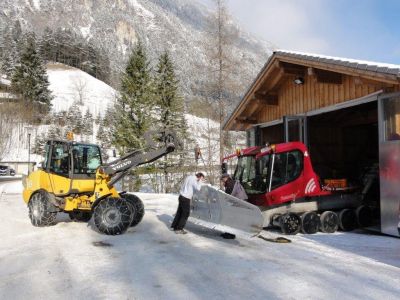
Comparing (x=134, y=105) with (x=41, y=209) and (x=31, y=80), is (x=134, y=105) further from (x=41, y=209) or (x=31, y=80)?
(x=31, y=80)

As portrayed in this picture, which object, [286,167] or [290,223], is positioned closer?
[290,223]

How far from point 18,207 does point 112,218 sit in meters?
8.44

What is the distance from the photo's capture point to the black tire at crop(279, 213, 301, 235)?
1039 cm

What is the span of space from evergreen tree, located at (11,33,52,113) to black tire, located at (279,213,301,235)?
53.7 metres

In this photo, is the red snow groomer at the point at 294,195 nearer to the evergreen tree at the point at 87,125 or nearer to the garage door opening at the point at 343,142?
the garage door opening at the point at 343,142

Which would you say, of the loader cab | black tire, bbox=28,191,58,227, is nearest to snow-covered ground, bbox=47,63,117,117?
the loader cab

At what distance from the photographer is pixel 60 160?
11.2 meters

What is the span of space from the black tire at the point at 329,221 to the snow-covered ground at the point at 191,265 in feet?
1.35

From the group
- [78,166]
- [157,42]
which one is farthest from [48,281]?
[157,42]

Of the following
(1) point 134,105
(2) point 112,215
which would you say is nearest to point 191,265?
(2) point 112,215

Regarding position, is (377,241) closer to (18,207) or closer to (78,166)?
(78,166)

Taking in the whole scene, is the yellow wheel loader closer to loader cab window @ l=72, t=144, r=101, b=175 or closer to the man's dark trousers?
loader cab window @ l=72, t=144, r=101, b=175

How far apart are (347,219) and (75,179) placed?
728cm

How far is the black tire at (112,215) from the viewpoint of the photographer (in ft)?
32.4
